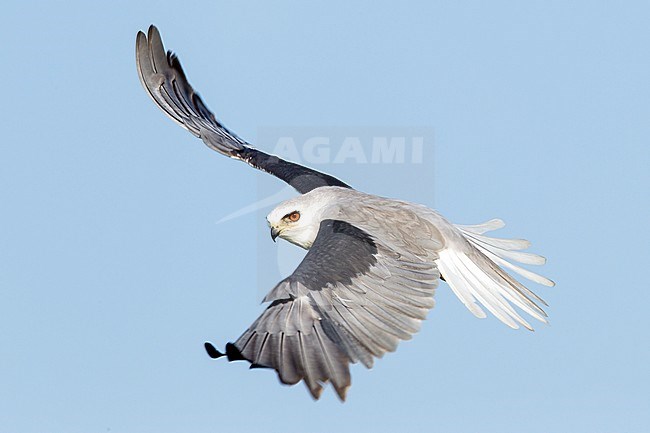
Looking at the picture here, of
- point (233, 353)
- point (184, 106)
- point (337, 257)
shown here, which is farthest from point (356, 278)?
point (184, 106)

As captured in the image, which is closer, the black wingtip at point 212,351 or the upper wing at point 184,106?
the black wingtip at point 212,351

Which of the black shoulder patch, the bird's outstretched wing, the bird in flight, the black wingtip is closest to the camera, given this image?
the black wingtip

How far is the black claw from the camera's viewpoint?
5.93 meters

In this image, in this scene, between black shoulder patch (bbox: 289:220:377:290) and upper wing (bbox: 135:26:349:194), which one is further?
upper wing (bbox: 135:26:349:194)

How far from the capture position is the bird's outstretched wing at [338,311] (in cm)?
608

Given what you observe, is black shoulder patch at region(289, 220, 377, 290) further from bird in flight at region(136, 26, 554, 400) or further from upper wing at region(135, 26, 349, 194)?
upper wing at region(135, 26, 349, 194)

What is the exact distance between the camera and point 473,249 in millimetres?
8641

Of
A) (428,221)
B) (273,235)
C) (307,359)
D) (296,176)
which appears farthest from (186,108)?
(307,359)

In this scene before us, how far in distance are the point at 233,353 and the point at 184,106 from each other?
244 inches

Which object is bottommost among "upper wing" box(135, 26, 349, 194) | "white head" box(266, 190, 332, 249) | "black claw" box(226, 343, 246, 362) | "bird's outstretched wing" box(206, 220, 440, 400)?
"black claw" box(226, 343, 246, 362)

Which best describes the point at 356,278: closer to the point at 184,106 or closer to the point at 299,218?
the point at 299,218

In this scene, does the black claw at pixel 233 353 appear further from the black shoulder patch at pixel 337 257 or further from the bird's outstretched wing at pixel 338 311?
the black shoulder patch at pixel 337 257

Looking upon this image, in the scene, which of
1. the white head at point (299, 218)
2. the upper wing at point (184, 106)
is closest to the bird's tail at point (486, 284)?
the white head at point (299, 218)

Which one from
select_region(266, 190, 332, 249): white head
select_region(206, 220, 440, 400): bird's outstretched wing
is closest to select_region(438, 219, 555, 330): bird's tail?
select_region(206, 220, 440, 400): bird's outstretched wing
